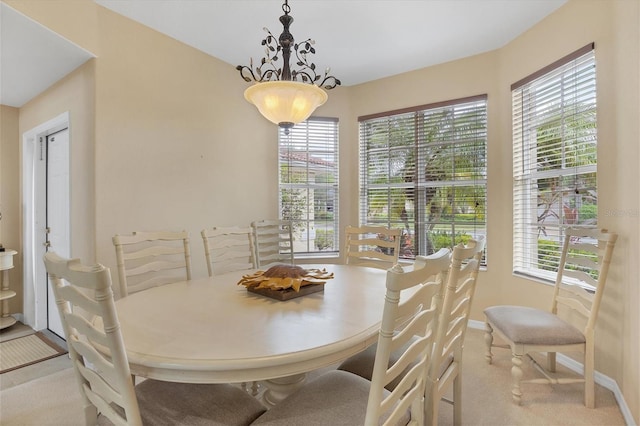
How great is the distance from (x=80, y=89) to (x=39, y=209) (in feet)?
4.99

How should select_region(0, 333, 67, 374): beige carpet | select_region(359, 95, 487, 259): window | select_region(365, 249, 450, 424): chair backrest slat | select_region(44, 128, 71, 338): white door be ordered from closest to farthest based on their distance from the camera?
1. select_region(365, 249, 450, 424): chair backrest slat
2. select_region(0, 333, 67, 374): beige carpet
3. select_region(44, 128, 71, 338): white door
4. select_region(359, 95, 487, 259): window

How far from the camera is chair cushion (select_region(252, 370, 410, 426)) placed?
1.03m

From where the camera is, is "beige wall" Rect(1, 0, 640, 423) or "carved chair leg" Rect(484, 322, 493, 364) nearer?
"beige wall" Rect(1, 0, 640, 423)

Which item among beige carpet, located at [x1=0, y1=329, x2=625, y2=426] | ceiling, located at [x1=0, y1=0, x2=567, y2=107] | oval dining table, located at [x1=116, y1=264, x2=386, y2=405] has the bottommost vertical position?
beige carpet, located at [x1=0, y1=329, x2=625, y2=426]

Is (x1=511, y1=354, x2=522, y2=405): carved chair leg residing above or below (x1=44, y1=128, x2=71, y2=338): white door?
below

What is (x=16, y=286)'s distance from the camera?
3484 millimetres

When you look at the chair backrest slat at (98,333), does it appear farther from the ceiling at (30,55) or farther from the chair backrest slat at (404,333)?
the ceiling at (30,55)

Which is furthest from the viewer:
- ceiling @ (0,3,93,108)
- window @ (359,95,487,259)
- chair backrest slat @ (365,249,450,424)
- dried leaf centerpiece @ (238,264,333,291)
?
window @ (359,95,487,259)

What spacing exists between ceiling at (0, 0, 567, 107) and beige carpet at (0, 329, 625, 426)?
2.30m

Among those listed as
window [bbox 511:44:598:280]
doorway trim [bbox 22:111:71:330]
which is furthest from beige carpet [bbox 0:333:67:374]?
window [bbox 511:44:598:280]

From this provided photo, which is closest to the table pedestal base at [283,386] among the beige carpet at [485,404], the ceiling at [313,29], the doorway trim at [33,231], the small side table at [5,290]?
the beige carpet at [485,404]

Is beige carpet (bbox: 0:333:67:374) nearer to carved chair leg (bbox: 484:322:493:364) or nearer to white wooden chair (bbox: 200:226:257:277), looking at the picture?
white wooden chair (bbox: 200:226:257:277)

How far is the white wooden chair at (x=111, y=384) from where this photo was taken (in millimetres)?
817

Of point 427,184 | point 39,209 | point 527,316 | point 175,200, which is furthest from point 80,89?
point 527,316
